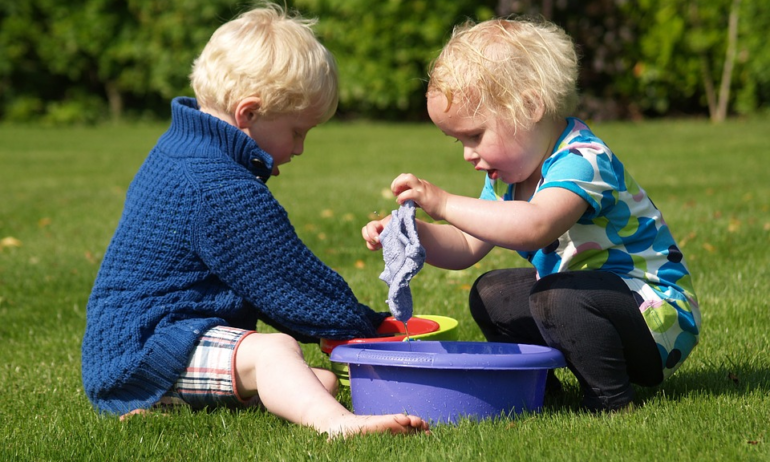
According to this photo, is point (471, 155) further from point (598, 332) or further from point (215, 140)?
point (215, 140)

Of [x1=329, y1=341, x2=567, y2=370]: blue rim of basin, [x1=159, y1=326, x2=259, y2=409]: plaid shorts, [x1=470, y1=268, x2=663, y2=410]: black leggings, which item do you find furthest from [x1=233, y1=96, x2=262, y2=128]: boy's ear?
[x1=470, y1=268, x2=663, y2=410]: black leggings

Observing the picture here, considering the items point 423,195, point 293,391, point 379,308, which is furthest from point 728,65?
point 293,391

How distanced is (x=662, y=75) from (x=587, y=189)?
1386 centimetres

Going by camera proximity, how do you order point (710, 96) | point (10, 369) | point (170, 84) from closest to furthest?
point (10, 369) → point (710, 96) → point (170, 84)

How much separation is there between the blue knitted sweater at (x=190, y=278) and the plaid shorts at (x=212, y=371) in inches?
1.2

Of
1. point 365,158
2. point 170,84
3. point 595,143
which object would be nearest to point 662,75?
point 365,158

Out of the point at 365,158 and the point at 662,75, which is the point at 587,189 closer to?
the point at 365,158

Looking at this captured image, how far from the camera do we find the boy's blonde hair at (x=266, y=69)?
282 centimetres

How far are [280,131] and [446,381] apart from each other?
3.43ft

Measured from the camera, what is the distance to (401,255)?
2.42m

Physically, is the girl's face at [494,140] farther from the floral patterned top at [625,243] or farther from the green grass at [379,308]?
the green grass at [379,308]

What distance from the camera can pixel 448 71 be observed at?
256 centimetres

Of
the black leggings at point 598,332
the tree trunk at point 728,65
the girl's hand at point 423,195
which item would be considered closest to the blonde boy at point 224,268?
the girl's hand at point 423,195

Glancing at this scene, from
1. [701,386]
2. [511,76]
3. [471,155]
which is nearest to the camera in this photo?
[511,76]
